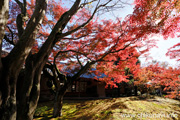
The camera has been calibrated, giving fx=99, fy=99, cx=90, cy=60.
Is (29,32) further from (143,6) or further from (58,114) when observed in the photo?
(58,114)

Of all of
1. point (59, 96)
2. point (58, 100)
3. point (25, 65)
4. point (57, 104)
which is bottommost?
point (57, 104)

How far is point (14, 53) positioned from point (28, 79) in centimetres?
100

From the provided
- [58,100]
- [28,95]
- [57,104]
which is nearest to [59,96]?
[58,100]

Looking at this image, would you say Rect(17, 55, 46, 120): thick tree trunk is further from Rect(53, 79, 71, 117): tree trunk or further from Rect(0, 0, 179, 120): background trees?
Rect(53, 79, 71, 117): tree trunk

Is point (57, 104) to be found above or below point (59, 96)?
below

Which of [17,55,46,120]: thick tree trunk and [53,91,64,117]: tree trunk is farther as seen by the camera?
[53,91,64,117]: tree trunk

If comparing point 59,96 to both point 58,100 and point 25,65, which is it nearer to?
point 58,100

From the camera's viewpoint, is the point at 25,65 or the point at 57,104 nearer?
the point at 25,65

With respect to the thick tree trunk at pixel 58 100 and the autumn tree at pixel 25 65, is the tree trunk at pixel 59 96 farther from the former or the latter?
the autumn tree at pixel 25 65

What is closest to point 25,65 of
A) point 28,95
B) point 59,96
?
point 28,95

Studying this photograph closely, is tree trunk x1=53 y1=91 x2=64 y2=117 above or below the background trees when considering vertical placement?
below

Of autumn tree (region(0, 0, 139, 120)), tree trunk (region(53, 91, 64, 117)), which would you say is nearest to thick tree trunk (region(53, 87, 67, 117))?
tree trunk (region(53, 91, 64, 117))

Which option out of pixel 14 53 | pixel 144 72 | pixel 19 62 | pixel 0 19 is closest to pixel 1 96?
pixel 19 62

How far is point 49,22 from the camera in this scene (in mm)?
6410
